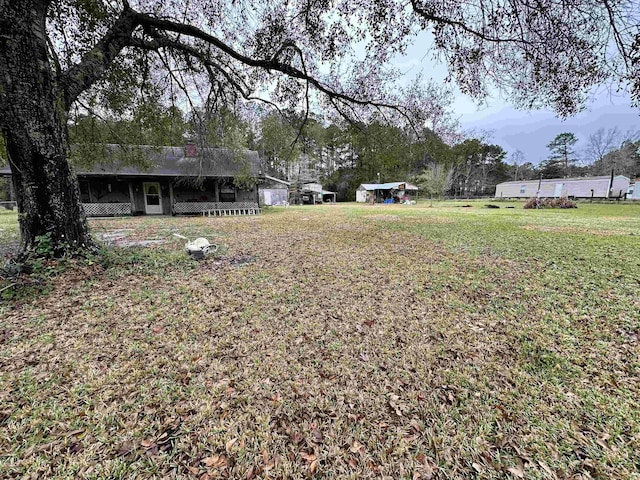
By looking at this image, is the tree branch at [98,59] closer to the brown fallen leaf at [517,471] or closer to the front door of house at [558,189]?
the brown fallen leaf at [517,471]

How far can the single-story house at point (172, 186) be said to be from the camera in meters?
13.6

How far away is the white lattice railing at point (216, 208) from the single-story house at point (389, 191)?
21878 millimetres

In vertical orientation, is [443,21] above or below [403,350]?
above

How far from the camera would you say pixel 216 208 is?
1588cm

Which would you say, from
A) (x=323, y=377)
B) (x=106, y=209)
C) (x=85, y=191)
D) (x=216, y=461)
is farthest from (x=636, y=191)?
(x=85, y=191)

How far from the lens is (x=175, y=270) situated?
→ 4.46 m

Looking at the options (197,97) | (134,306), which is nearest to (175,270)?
(134,306)

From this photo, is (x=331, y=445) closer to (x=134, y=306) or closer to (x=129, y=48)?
(x=134, y=306)

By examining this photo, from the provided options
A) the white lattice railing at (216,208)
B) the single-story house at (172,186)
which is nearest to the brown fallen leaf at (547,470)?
the single-story house at (172,186)

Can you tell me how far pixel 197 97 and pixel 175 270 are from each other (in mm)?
5267

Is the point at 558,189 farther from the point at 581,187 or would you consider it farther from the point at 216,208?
the point at 216,208

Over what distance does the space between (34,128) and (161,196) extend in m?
13.0

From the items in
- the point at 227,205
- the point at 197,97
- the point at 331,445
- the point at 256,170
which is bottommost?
the point at 331,445

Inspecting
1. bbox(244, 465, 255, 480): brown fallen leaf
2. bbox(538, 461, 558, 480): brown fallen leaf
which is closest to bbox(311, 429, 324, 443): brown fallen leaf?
bbox(244, 465, 255, 480): brown fallen leaf
